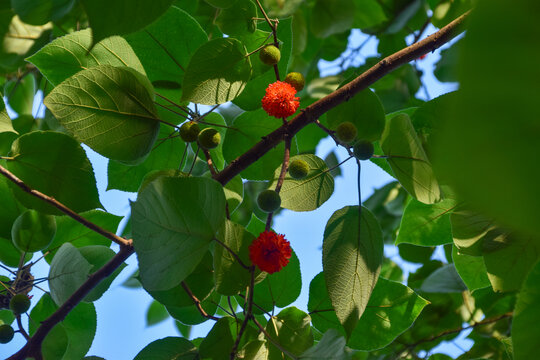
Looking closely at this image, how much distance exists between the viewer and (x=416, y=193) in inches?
24.8

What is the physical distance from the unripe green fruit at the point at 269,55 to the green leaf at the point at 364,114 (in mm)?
111

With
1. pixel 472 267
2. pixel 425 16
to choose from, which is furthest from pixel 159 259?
pixel 425 16

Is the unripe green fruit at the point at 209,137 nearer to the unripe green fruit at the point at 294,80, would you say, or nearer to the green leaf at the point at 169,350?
the unripe green fruit at the point at 294,80

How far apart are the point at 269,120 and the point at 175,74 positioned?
0.54ft

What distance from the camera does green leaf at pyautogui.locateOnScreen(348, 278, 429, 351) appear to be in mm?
709

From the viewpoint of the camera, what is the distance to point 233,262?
61 centimetres

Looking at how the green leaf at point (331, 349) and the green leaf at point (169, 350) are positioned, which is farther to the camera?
the green leaf at point (169, 350)

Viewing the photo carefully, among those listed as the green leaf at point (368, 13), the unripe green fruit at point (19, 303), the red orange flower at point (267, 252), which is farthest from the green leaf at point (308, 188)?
the green leaf at point (368, 13)

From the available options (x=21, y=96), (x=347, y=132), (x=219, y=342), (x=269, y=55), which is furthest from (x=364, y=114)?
(x=21, y=96)

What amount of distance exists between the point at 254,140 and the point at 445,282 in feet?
2.20

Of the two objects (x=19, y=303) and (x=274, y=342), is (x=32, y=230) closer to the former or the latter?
(x=19, y=303)

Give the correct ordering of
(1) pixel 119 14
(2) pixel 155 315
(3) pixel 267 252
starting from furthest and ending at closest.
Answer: (2) pixel 155 315, (3) pixel 267 252, (1) pixel 119 14

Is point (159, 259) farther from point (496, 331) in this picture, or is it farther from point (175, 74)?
point (496, 331)

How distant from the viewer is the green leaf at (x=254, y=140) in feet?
2.44
